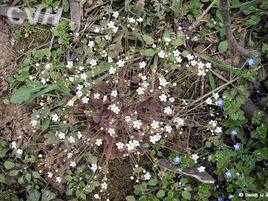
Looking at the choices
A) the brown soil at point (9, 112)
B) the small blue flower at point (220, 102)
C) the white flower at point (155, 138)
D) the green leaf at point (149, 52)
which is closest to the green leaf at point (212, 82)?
the small blue flower at point (220, 102)

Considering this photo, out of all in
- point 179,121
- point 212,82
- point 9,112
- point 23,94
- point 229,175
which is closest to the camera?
point 229,175

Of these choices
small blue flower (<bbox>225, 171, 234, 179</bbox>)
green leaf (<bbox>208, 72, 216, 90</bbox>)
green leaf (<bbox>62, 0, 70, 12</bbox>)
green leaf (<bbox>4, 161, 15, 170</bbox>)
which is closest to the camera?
small blue flower (<bbox>225, 171, 234, 179</bbox>)

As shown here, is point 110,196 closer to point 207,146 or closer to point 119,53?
point 207,146

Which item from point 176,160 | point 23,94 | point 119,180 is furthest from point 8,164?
point 176,160

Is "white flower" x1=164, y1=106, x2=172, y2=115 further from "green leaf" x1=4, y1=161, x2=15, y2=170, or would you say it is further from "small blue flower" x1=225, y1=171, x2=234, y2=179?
"green leaf" x1=4, y1=161, x2=15, y2=170

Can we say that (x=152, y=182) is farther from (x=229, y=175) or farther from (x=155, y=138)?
(x=229, y=175)

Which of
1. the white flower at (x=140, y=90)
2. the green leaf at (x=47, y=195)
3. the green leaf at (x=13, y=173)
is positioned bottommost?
the green leaf at (x=47, y=195)

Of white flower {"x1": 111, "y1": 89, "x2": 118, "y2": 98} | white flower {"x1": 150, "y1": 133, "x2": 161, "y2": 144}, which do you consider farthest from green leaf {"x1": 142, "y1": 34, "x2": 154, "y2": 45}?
white flower {"x1": 150, "y1": 133, "x2": 161, "y2": 144}

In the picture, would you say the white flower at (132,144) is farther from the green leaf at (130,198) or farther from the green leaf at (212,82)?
the green leaf at (212,82)
